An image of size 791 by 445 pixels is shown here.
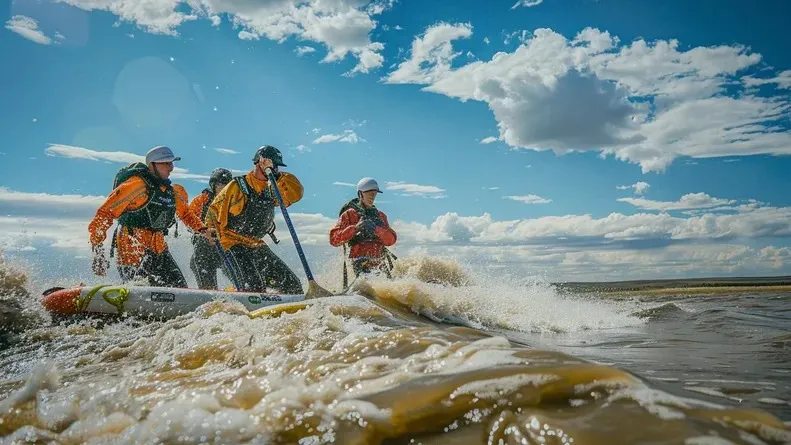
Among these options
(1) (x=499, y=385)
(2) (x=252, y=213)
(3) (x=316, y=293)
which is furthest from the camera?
(2) (x=252, y=213)

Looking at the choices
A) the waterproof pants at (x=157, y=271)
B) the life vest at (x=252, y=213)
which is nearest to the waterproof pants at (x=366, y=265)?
the life vest at (x=252, y=213)

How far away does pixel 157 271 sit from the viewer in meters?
8.21

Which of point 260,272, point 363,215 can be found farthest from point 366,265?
point 260,272

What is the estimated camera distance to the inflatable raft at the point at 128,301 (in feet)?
22.4

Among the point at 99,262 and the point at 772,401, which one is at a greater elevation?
the point at 99,262

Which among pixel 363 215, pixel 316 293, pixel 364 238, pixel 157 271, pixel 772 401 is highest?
pixel 363 215

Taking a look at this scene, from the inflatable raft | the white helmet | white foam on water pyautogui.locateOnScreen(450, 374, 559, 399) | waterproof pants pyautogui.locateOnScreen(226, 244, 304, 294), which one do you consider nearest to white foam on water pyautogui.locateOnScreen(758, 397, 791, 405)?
white foam on water pyautogui.locateOnScreen(450, 374, 559, 399)

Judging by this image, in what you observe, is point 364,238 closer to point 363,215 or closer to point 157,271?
point 363,215

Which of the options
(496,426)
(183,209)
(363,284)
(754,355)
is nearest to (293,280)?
(363,284)

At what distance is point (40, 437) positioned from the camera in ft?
8.04

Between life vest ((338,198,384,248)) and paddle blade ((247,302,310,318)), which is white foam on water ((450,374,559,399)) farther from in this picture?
life vest ((338,198,384,248))

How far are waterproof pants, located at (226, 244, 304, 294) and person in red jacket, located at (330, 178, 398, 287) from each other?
1.42 meters

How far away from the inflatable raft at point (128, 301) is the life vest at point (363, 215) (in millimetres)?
3162

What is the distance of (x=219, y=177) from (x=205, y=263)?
6.79 ft
